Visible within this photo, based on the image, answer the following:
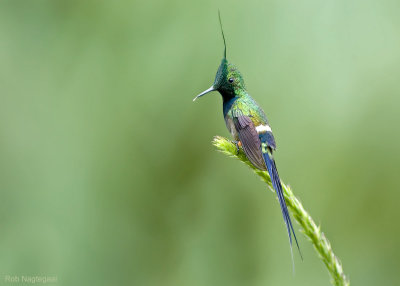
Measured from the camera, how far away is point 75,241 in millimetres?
4891

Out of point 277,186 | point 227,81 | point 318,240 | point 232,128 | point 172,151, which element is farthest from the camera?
point 172,151

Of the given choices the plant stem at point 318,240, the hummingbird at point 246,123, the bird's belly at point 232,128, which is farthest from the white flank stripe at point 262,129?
the plant stem at point 318,240

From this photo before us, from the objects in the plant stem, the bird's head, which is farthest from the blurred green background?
the plant stem

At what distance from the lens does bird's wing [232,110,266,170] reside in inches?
124

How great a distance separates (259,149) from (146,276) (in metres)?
2.51

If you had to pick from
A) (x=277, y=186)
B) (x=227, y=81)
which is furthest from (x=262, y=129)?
(x=277, y=186)

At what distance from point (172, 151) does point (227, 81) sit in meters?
1.55

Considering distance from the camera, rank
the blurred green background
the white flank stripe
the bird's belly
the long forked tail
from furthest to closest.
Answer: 1. the blurred green background
2. the bird's belly
3. the white flank stripe
4. the long forked tail

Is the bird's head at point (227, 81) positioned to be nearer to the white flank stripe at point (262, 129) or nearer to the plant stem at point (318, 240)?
the white flank stripe at point (262, 129)

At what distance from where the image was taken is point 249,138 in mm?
3449

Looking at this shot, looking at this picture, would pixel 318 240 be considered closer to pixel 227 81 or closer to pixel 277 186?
pixel 277 186

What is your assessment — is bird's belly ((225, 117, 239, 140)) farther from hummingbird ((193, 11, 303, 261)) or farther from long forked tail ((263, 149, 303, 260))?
long forked tail ((263, 149, 303, 260))

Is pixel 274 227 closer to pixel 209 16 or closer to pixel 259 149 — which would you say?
pixel 259 149

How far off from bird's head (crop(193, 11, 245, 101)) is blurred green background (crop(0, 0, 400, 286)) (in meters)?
0.77
